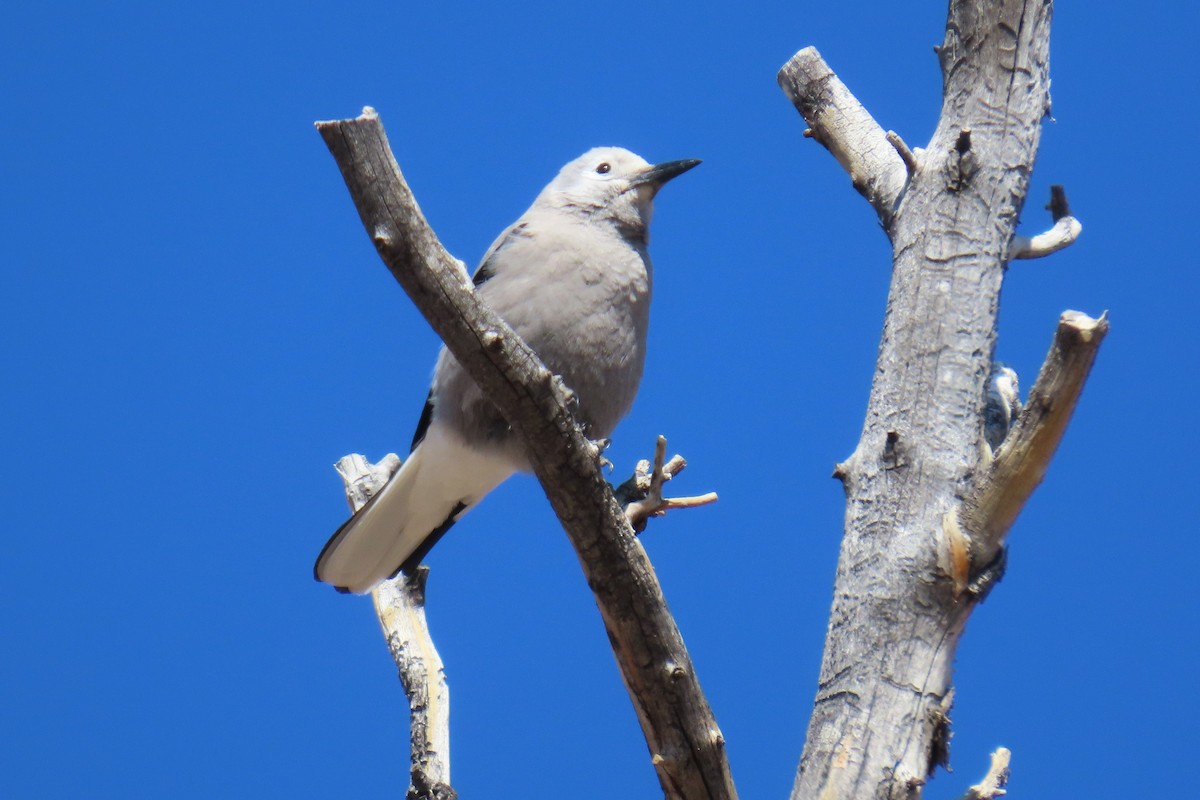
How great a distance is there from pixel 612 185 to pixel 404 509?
1.13m

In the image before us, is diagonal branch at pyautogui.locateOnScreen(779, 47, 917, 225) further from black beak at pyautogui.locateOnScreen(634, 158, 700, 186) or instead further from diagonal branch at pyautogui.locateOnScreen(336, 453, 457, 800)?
diagonal branch at pyautogui.locateOnScreen(336, 453, 457, 800)

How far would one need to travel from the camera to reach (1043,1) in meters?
2.43

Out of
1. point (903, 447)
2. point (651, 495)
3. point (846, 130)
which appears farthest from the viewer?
point (846, 130)

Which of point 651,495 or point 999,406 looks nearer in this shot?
point 999,406

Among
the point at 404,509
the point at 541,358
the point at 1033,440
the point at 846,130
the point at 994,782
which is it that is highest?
the point at 846,130

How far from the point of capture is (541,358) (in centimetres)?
289

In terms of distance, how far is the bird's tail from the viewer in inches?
117

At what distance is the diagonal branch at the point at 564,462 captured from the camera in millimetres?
1712

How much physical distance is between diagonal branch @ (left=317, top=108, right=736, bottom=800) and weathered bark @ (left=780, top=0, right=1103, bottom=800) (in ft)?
0.73

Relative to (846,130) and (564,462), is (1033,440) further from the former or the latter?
(846,130)

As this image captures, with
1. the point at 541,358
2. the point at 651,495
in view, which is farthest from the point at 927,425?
the point at 541,358

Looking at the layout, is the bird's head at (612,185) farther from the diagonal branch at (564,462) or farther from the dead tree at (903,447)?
the diagonal branch at (564,462)

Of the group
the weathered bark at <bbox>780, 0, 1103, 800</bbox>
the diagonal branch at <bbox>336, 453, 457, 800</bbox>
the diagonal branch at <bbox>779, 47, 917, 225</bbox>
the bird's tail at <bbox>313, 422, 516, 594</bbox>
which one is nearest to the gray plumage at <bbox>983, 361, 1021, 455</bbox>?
the weathered bark at <bbox>780, 0, 1103, 800</bbox>

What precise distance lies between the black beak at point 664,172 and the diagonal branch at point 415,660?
113 cm
